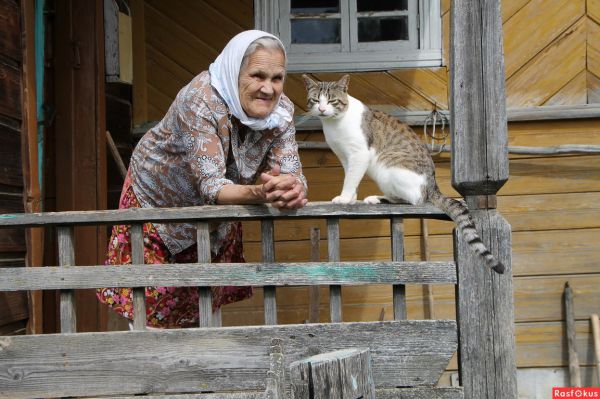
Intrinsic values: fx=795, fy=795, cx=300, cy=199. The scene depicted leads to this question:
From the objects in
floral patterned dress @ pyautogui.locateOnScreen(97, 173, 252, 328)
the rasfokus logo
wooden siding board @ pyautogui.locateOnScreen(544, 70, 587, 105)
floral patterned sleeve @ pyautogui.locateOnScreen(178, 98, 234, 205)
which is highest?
wooden siding board @ pyautogui.locateOnScreen(544, 70, 587, 105)

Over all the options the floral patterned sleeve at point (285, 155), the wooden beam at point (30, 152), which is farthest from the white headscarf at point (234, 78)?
the wooden beam at point (30, 152)

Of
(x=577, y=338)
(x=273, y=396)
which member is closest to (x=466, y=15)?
(x=273, y=396)

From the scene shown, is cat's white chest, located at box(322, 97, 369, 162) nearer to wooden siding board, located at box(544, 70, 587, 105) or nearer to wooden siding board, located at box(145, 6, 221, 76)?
wooden siding board, located at box(145, 6, 221, 76)

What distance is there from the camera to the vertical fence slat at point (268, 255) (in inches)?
111

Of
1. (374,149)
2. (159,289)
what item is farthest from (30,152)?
(374,149)

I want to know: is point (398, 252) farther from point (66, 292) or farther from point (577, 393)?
point (577, 393)

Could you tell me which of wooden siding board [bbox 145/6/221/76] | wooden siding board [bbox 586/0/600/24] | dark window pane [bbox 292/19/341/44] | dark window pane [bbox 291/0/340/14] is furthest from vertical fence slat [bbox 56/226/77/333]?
wooden siding board [bbox 586/0/600/24]

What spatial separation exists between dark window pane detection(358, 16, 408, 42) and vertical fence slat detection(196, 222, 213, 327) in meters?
2.89

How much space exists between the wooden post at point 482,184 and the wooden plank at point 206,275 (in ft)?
0.78

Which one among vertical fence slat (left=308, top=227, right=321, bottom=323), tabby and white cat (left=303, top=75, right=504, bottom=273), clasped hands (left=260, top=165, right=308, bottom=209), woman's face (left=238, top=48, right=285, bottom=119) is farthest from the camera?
vertical fence slat (left=308, top=227, right=321, bottom=323)

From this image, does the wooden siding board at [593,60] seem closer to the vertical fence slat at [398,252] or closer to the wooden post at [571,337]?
the wooden post at [571,337]

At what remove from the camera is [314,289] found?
5.02m

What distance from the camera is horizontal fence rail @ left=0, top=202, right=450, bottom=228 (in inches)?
109

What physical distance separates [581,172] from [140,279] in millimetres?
3489
